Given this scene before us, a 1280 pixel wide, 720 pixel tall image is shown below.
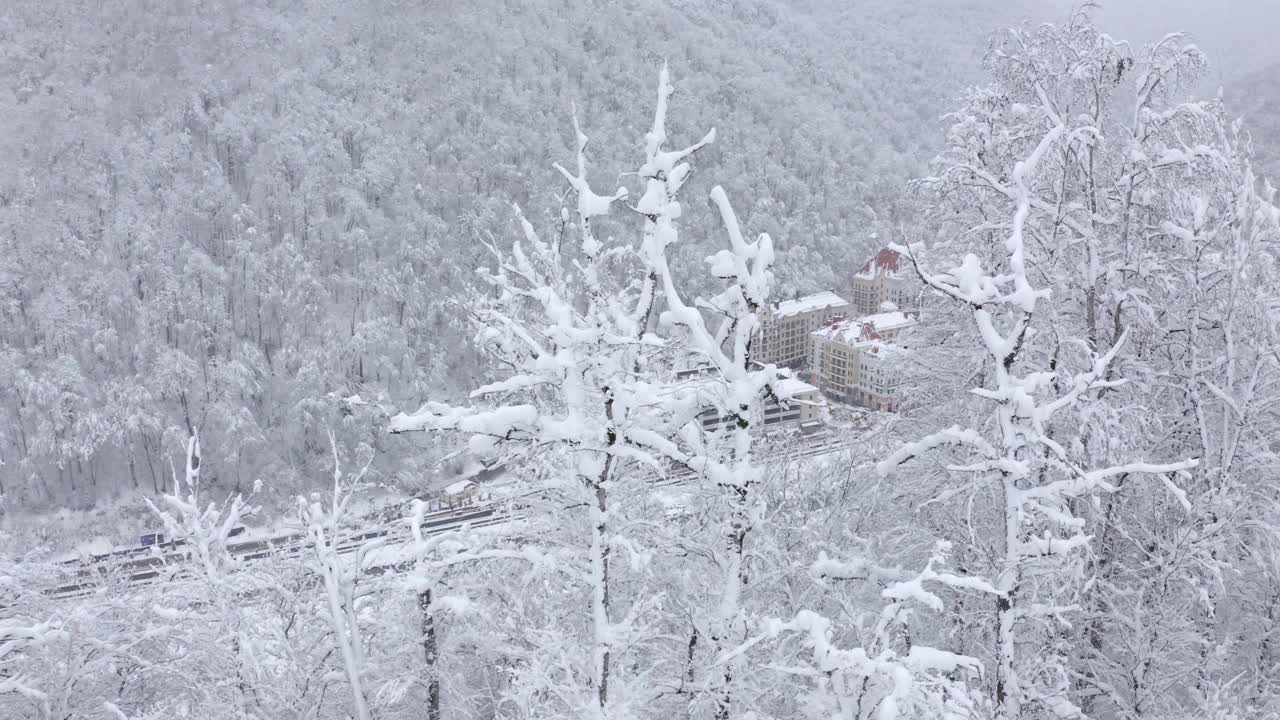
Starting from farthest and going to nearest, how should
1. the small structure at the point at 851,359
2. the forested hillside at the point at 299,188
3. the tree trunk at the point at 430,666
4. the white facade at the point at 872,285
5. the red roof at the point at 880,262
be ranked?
the white facade at the point at 872,285 → the red roof at the point at 880,262 → the forested hillside at the point at 299,188 → the small structure at the point at 851,359 → the tree trunk at the point at 430,666

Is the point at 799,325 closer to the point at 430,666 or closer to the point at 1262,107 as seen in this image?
the point at 1262,107

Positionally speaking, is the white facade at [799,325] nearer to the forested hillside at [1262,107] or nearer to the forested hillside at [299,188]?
the forested hillside at [299,188]

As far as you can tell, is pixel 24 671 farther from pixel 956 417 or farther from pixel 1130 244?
pixel 1130 244

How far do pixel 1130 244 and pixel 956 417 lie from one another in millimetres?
3255

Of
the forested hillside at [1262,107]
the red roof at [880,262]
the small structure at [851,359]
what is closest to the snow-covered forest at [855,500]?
the small structure at [851,359]

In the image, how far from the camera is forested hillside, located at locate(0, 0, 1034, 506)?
50625mm

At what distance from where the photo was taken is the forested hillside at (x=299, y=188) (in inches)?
1993

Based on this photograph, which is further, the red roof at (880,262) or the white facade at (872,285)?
the white facade at (872,285)

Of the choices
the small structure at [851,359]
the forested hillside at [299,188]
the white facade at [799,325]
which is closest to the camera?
the small structure at [851,359]

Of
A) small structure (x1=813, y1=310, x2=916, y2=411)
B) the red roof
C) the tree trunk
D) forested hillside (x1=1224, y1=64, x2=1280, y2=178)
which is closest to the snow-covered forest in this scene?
the tree trunk

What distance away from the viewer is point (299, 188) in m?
64.6

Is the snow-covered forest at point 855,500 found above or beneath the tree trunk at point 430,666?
above

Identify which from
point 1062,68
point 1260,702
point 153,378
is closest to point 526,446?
point 1062,68

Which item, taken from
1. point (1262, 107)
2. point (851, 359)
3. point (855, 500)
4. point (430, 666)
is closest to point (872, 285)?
point (851, 359)
